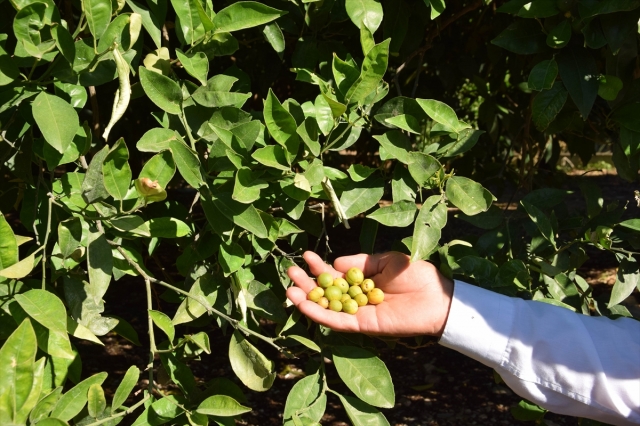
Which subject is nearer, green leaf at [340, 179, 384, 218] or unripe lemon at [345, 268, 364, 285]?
green leaf at [340, 179, 384, 218]

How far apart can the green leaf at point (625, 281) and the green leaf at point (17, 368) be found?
132cm

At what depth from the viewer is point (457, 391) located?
3.22 m

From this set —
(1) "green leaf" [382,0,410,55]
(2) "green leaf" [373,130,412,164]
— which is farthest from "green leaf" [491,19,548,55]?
(2) "green leaf" [373,130,412,164]

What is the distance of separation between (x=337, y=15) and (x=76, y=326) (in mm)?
956

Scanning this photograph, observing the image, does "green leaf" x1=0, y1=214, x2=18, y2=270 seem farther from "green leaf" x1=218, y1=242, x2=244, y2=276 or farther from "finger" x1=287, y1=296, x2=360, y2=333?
"finger" x1=287, y1=296, x2=360, y2=333

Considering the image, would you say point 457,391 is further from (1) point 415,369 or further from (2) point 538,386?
(2) point 538,386

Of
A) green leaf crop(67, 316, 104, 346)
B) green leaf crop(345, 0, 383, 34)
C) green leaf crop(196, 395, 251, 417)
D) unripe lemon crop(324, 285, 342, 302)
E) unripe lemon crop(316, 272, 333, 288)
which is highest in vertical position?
green leaf crop(345, 0, 383, 34)

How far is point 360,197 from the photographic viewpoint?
4.80ft

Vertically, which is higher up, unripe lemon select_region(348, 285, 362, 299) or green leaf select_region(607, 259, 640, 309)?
green leaf select_region(607, 259, 640, 309)

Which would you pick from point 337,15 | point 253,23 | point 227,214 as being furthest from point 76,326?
point 337,15

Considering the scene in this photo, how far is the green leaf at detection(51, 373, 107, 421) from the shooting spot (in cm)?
117

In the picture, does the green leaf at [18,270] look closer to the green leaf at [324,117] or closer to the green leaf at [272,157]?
the green leaf at [272,157]

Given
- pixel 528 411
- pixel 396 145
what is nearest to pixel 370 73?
pixel 396 145

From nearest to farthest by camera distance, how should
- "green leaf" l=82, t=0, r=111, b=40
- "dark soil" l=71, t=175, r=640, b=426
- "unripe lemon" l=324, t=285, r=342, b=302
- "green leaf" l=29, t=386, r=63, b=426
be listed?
"green leaf" l=29, t=386, r=63, b=426
"green leaf" l=82, t=0, r=111, b=40
"unripe lemon" l=324, t=285, r=342, b=302
"dark soil" l=71, t=175, r=640, b=426
